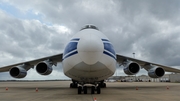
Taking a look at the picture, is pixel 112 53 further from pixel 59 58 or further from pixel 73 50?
pixel 59 58

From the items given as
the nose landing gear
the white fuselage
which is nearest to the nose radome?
the white fuselage

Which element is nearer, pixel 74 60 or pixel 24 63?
pixel 74 60

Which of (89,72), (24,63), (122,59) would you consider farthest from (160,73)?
(24,63)

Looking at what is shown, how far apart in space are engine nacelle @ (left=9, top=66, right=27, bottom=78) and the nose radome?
8650 mm

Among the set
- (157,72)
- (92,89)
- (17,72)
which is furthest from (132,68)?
(17,72)

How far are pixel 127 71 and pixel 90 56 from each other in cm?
622

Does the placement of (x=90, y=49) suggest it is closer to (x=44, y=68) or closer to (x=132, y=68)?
(x=132, y=68)

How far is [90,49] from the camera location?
7.43 meters

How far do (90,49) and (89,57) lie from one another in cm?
34

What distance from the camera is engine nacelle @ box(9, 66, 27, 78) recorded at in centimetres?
1459

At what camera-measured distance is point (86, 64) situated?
25.3 feet

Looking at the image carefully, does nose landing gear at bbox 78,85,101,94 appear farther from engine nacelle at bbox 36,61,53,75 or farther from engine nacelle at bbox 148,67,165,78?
engine nacelle at bbox 148,67,165,78

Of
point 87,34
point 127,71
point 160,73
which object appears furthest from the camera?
point 160,73

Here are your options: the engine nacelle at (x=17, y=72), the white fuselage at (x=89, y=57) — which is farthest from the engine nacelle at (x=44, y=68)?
the white fuselage at (x=89, y=57)
